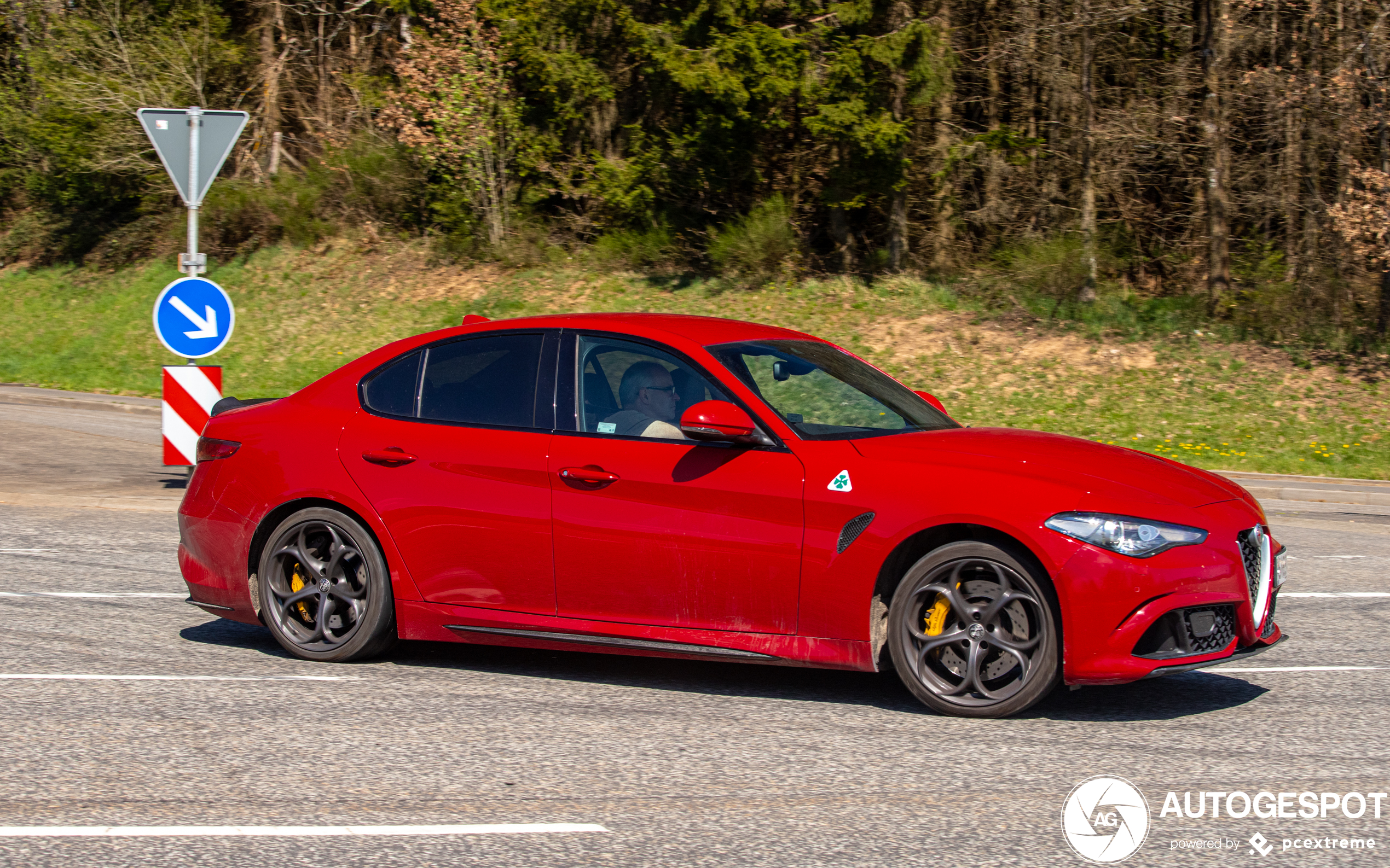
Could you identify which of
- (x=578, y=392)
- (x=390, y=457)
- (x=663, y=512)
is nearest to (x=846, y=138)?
(x=578, y=392)

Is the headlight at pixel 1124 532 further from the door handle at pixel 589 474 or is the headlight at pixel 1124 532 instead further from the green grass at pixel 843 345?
the green grass at pixel 843 345

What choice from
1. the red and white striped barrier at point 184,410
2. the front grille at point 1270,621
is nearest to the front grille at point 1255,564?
the front grille at point 1270,621

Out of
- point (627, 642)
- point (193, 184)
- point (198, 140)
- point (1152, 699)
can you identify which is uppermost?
point (198, 140)

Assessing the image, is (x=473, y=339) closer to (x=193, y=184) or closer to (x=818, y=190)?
(x=193, y=184)

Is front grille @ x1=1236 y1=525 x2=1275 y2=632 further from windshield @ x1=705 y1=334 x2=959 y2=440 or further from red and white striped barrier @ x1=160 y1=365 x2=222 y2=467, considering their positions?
red and white striped barrier @ x1=160 y1=365 x2=222 y2=467

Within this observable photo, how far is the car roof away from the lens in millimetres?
6043

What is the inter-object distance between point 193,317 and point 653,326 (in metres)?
6.33

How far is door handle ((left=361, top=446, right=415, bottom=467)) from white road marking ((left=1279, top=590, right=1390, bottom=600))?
5.43 m

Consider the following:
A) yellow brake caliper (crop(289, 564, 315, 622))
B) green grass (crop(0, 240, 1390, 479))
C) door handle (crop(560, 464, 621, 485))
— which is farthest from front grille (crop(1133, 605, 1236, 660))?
green grass (crop(0, 240, 1390, 479))

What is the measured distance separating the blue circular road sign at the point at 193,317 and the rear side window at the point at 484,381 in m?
5.22

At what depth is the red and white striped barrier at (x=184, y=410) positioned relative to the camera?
11.4 meters

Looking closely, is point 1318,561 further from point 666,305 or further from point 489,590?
point 666,305

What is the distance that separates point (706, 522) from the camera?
218 inches

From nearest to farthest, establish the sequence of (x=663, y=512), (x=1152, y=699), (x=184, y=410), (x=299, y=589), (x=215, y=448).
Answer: (x=663, y=512) < (x=1152, y=699) < (x=299, y=589) < (x=215, y=448) < (x=184, y=410)
